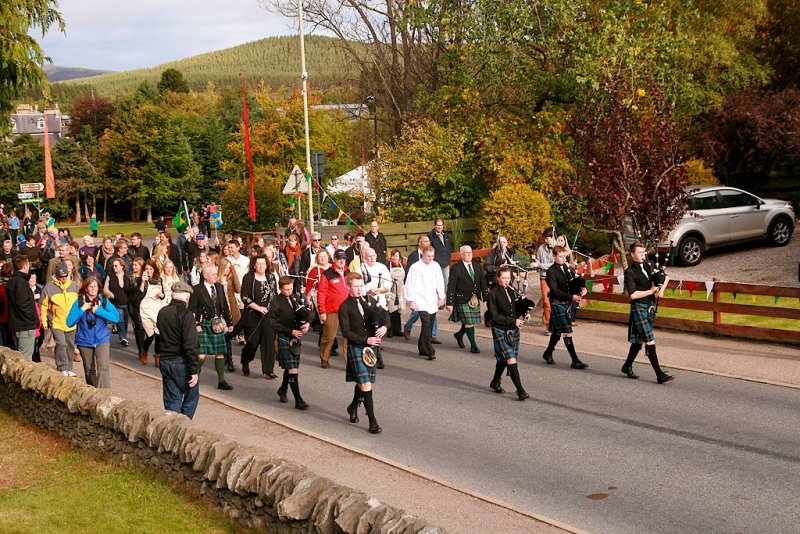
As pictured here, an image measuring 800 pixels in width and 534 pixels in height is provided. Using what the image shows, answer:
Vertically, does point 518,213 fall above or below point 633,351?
above

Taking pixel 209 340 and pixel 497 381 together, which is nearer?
pixel 497 381

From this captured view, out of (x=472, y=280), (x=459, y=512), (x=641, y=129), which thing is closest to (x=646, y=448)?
(x=459, y=512)

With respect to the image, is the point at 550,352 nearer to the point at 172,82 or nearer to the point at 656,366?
the point at 656,366

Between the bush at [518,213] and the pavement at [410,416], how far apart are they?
742cm

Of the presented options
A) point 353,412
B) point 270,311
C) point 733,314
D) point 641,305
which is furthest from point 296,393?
point 733,314

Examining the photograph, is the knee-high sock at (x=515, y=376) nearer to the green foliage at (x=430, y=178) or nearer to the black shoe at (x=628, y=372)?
the black shoe at (x=628, y=372)

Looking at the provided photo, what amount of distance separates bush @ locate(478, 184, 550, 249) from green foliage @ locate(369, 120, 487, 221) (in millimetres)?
2652

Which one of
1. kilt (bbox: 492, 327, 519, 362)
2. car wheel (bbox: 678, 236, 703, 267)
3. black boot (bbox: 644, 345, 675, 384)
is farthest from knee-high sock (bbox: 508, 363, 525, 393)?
car wheel (bbox: 678, 236, 703, 267)

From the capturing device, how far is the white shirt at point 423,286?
14.3 metres

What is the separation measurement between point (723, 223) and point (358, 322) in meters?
14.8

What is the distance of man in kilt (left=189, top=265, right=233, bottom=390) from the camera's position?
12.0 metres

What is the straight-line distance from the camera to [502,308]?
36.5 ft

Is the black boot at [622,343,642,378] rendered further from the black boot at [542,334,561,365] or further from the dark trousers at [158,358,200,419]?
the dark trousers at [158,358,200,419]

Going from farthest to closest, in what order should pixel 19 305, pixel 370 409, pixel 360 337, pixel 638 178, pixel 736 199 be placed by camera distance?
1. pixel 736 199
2. pixel 638 178
3. pixel 19 305
4. pixel 360 337
5. pixel 370 409
